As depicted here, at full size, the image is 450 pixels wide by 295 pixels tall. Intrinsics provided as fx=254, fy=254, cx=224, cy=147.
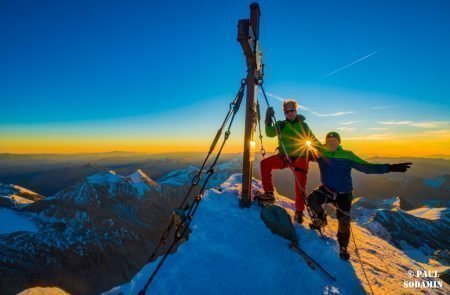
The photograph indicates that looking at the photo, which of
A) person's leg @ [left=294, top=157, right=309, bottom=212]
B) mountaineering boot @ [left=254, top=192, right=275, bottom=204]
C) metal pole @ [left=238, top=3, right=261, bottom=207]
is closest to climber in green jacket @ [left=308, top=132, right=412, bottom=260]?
person's leg @ [left=294, top=157, right=309, bottom=212]

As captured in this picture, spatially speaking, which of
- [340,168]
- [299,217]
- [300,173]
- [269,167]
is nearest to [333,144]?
[340,168]

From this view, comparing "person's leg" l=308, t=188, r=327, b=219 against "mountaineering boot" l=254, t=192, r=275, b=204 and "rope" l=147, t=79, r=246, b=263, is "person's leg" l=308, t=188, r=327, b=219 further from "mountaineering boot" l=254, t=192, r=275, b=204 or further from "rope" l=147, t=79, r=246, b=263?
"rope" l=147, t=79, r=246, b=263

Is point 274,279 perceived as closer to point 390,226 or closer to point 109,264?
point 109,264

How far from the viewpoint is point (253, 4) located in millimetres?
7230

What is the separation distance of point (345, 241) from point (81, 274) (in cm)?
15303

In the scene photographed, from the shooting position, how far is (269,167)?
7938 mm

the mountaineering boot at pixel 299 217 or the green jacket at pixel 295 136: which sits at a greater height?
the green jacket at pixel 295 136

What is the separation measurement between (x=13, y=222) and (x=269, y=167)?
181 metres

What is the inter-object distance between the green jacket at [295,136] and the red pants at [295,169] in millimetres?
280

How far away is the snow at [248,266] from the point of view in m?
4.89

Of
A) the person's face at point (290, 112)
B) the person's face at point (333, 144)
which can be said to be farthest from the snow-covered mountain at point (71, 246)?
the person's face at point (333, 144)

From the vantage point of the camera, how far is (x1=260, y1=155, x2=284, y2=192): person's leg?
780 centimetres

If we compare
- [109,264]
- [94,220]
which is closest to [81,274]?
[109,264]

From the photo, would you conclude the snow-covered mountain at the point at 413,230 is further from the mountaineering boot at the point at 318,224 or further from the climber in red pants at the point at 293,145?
the climber in red pants at the point at 293,145
